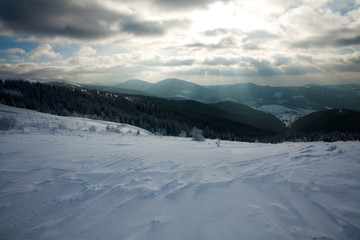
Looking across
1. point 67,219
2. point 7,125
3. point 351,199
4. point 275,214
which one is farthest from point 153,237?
point 7,125

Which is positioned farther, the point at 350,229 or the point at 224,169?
the point at 224,169

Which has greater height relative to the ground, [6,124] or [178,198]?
[6,124]

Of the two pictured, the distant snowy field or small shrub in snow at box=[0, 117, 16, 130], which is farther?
small shrub in snow at box=[0, 117, 16, 130]

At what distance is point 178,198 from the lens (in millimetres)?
3500

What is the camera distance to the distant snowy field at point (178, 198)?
260 cm

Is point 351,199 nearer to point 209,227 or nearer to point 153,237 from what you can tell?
point 209,227

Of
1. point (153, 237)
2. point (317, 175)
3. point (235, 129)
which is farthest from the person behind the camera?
point (235, 129)

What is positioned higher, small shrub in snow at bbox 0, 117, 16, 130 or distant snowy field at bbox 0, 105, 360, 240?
small shrub in snow at bbox 0, 117, 16, 130

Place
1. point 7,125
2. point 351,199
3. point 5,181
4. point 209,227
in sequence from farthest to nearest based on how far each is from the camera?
point 7,125
point 5,181
point 351,199
point 209,227

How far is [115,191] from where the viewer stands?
3.76 m

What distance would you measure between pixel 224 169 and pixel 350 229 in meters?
2.85

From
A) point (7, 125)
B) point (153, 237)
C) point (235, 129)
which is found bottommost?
point (235, 129)

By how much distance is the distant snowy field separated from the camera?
2.60 metres

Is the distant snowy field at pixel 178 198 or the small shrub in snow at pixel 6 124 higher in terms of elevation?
the small shrub in snow at pixel 6 124
